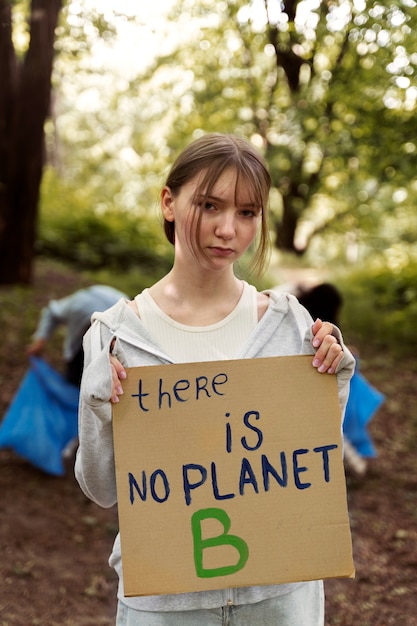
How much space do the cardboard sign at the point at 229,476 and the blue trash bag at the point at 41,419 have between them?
11.2 feet

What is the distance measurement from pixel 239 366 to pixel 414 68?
112 inches

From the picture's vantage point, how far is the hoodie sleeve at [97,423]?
148 cm

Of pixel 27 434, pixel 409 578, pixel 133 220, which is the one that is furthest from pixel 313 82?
pixel 133 220

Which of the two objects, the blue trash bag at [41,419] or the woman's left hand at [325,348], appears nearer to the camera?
the woman's left hand at [325,348]

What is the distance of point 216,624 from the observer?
5.17 feet

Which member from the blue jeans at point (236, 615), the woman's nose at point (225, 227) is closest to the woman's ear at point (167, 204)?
the woman's nose at point (225, 227)

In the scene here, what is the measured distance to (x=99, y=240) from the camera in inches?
482

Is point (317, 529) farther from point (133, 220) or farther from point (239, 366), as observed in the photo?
point (133, 220)

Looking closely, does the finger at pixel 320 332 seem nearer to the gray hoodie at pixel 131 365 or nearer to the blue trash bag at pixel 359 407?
the gray hoodie at pixel 131 365

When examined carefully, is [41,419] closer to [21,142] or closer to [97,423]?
[97,423]

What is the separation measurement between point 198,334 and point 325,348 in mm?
291

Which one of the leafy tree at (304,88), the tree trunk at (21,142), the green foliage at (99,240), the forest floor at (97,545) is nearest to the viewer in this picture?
the forest floor at (97,545)

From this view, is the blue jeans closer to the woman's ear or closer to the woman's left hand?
the woman's left hand

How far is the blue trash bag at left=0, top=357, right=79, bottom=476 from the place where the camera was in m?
4.79
